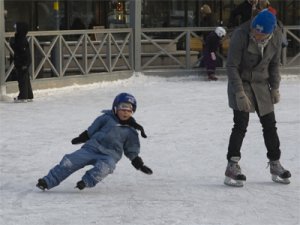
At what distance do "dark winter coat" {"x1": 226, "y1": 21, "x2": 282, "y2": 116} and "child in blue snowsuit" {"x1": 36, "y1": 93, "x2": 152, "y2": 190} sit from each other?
838 millimetres

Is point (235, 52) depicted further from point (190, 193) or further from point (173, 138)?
point (173, 138)

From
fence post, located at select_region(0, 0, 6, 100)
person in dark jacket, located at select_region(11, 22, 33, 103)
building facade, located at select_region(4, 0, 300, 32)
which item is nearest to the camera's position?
person in dark jacket, located at select_region(11, 22, 33, 103)

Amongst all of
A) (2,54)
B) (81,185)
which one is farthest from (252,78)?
(2,54)

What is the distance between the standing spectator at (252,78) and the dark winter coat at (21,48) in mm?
6054

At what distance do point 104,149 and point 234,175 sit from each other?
3.64 feet

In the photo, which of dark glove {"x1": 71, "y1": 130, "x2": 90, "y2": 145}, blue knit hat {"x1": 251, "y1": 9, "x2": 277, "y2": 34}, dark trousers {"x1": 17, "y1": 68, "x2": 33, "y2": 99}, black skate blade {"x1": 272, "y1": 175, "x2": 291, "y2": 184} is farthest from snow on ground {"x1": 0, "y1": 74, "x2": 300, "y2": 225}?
blue knit hat {"x1": 251, "y1": 9, "x2": 277, "y2": 34}

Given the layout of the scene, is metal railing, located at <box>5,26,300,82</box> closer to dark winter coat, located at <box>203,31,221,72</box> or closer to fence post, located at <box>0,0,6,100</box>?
fence post, located at <box>0,0,6,100</box>

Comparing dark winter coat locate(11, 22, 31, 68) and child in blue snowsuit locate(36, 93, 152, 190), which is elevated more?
dark winter coat locate(11, 22, 31, 68)

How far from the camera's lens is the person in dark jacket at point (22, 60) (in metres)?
11.1

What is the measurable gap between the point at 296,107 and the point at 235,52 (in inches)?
209

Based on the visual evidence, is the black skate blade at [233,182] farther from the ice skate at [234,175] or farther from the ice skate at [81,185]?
the ice skate at [81,185]

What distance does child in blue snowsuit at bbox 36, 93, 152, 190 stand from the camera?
5516 millimetres

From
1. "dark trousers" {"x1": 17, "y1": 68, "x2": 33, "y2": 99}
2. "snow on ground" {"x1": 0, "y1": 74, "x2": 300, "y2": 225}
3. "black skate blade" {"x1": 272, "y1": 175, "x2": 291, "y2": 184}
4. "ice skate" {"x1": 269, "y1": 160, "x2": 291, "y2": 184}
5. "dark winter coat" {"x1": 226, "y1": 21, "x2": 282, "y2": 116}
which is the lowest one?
"snow on ground" {"x1": 0, "y1": 74, "x2": 300, "y2": 225}

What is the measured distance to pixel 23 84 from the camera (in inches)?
437
